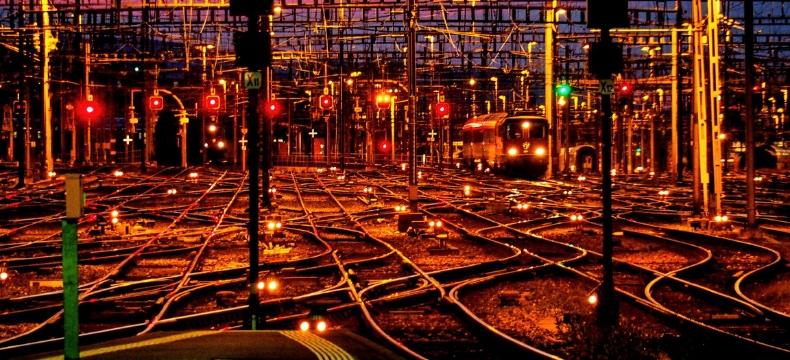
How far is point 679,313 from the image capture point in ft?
38.6

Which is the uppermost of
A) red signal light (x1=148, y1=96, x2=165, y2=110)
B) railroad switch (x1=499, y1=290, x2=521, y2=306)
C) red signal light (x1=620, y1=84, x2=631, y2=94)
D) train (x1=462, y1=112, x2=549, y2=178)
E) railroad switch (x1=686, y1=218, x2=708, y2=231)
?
red signal light (x1=620, y1=84, x2=631, y2=94)

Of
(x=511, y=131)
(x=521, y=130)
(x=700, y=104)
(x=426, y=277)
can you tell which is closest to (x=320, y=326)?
(x=426, y=277)

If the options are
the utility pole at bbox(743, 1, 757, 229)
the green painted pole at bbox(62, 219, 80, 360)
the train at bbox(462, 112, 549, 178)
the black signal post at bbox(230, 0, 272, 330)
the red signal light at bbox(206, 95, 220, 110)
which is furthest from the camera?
the train at bbox(462, 112, 549, 178)

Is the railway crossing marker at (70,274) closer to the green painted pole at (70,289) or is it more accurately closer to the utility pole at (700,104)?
the green painted pole at (70,289)

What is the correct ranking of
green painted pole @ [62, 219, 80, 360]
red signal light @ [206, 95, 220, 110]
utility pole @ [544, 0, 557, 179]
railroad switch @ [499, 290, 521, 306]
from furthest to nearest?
red signal light @ [206, 95, 220, 110] < utility pole @ [544, 0, 557, 179] < railroad switch @ [499, 290, 521, 306] < green painted pole @ [62, 219, 80, 360]

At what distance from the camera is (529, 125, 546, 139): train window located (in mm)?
49031

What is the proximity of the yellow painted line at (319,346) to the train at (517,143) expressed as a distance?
133ft

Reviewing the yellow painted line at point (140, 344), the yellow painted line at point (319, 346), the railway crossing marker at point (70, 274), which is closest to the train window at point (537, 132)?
the yellow painted line at point (319, 346)

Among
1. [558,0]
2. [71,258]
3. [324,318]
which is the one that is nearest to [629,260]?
[324,318]

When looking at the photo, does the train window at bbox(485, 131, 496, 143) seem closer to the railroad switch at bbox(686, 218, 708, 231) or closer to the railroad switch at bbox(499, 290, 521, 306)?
the railroad switch at bbox(686, 218, 708, 231)

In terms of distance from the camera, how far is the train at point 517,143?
48.7 metres

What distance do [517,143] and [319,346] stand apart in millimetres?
41874

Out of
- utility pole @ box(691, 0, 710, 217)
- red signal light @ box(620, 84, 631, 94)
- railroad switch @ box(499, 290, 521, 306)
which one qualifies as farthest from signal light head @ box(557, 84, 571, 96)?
railroad switch @ box(499, 290, 521, 306)

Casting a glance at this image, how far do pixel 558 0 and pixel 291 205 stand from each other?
20.6 meters
